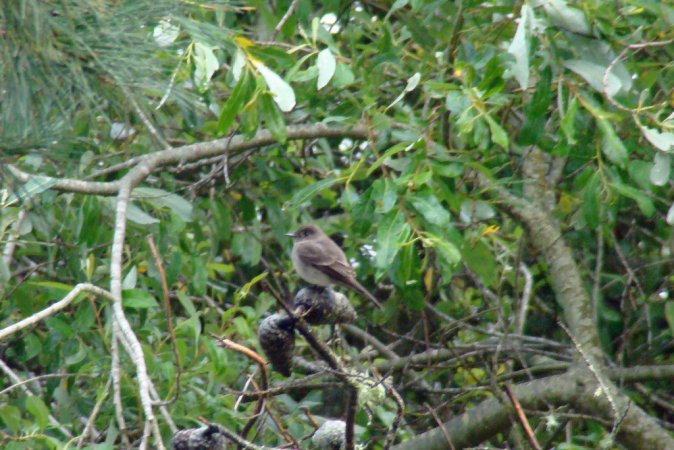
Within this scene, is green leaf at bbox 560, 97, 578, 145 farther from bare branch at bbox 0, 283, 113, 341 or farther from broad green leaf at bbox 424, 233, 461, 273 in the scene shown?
bare branch at bbox 0, 283, 113, 341

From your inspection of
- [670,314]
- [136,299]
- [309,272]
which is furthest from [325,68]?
[670,314]

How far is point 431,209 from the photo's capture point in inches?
149

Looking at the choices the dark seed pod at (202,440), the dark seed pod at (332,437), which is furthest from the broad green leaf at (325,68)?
the dark seed pod at (202,440)

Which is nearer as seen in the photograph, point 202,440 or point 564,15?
point 202,440

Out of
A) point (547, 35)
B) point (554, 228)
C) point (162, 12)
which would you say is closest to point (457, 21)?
point (547, 35)

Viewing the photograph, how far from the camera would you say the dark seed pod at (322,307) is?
2.82 meters

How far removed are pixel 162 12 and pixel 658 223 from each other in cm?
307

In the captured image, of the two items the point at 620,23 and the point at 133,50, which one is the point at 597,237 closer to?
the point at 620,23

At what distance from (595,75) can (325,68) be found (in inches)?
36.0

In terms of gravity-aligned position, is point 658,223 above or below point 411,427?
above

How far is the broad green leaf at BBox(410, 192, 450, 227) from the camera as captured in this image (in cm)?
376

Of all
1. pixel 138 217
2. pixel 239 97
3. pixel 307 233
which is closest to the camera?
pixel 239 97

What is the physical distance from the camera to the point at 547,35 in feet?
12.8

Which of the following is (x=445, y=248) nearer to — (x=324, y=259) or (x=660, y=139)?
(x=660, y=139)
